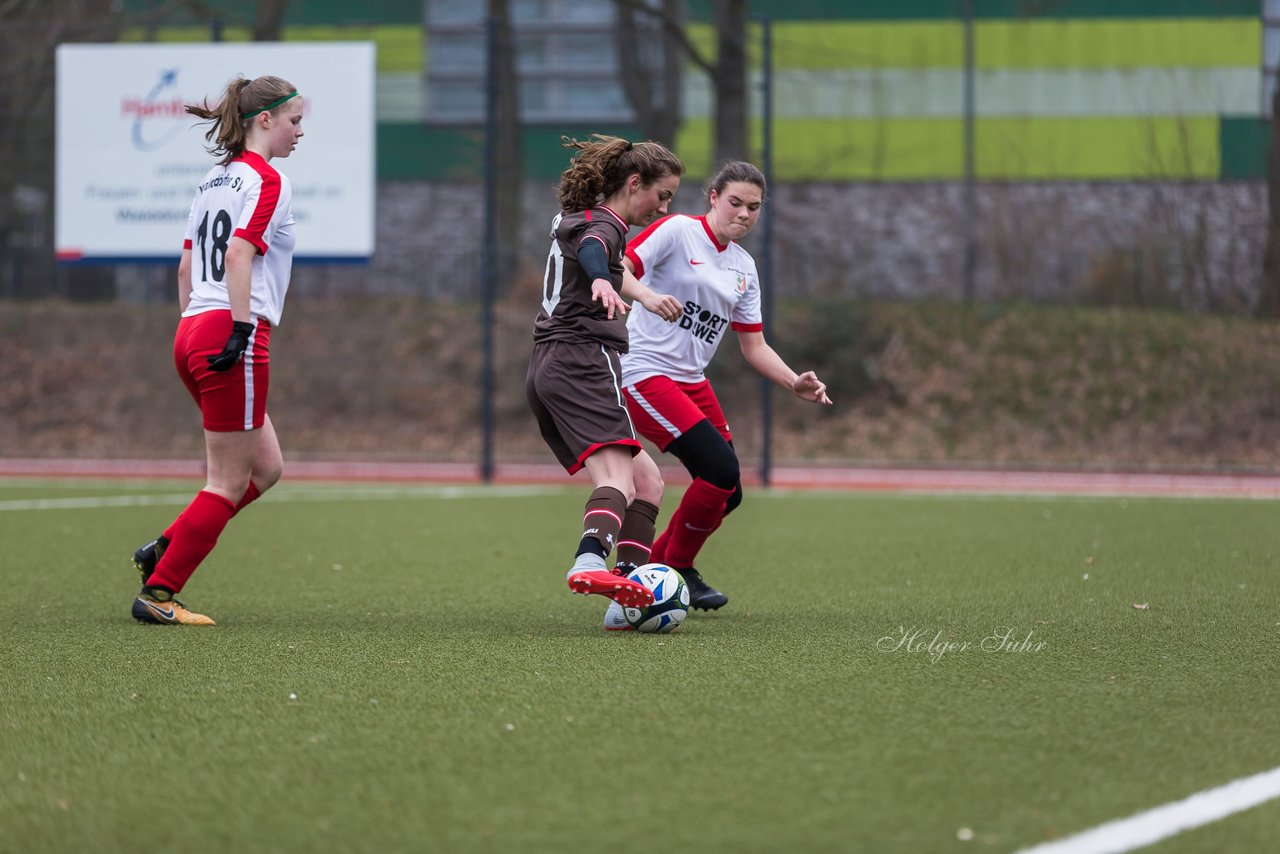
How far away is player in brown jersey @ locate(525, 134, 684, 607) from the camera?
5.32m

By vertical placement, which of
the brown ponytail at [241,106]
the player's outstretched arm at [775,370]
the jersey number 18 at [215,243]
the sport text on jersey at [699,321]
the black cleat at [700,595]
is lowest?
the black cleat at [700,595]

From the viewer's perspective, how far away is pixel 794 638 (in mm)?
5301

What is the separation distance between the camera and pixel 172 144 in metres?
14.1

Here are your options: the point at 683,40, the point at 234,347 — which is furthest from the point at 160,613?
the point at 683,40

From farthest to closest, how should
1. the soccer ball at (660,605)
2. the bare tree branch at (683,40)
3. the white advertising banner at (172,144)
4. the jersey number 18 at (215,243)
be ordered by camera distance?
1. the bare tree branch at (683,40)
2. the white advertising banner at (172,144)
3. the jersey number 18 at (215,243)
4. the soccer ball at (660,605)

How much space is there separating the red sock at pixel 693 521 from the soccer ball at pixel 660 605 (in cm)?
57

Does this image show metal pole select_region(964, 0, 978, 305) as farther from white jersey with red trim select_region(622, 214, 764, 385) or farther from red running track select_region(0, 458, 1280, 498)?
white jersey with red trim select_region(622, 214, 764, 385)

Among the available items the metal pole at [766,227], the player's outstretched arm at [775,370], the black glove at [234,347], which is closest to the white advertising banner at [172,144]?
the metal pole at [766,227]

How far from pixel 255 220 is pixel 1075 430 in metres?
13.9

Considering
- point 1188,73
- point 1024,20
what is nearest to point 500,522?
point 1188,73

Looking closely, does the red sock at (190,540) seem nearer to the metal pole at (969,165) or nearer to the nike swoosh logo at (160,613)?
the nike swoosh logo at (160,613)

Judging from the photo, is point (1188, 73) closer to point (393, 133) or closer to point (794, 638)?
point (393, 133)

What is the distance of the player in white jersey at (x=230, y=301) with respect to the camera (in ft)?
18.4

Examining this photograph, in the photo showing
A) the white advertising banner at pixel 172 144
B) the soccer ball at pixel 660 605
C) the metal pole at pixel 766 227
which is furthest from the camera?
the white advertising banner at pixel 172 144
